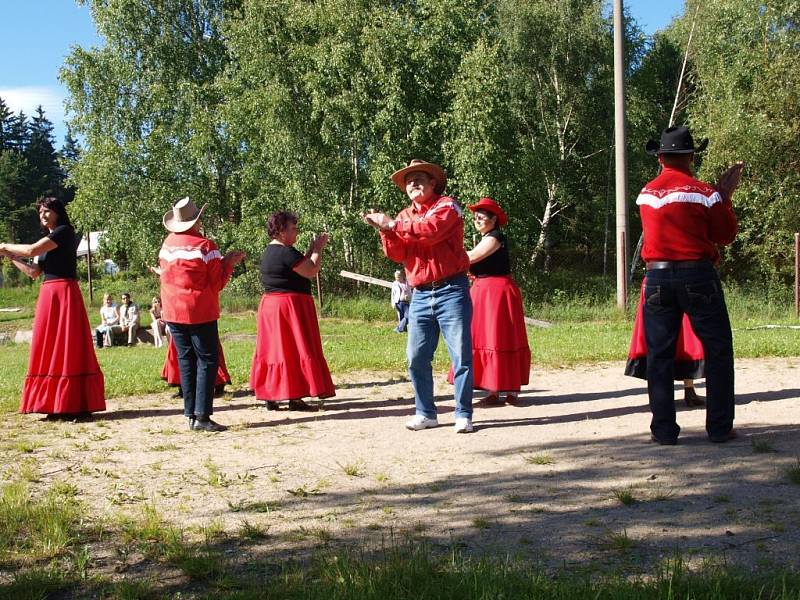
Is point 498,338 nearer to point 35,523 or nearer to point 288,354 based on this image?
point 288,354

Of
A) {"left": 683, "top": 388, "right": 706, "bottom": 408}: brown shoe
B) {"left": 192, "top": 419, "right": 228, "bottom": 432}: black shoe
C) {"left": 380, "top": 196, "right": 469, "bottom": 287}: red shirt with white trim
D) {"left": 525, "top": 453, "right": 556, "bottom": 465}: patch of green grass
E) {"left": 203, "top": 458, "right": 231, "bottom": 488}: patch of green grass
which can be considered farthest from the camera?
{"left": 683, "top": 388, "right": 706, "bottom": 408}: brown shoe

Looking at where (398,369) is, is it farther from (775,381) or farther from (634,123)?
(634,123)

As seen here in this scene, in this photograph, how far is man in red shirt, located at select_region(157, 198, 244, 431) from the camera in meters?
7.71

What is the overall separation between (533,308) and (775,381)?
637 inches

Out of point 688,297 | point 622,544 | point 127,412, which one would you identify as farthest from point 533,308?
point 622,544

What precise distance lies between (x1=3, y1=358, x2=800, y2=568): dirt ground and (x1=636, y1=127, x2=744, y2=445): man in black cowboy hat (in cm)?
32

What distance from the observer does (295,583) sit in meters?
3.57

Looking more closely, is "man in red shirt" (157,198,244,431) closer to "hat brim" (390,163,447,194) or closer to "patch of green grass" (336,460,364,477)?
"hat brim" (390,163,447,194)

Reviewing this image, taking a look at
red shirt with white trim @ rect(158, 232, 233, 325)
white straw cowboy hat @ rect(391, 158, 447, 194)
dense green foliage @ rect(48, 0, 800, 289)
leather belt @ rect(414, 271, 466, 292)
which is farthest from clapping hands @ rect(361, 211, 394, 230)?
dense green foliage @ rect(48, 0, 800, 289)

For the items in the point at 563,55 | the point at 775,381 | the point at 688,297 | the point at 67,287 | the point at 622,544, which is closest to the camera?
the point at 622,544

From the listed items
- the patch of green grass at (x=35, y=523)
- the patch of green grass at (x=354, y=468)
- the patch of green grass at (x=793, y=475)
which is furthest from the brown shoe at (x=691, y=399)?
the patch of green grass at (x=35, y=523)

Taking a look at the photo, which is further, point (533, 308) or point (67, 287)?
point (533, 308)

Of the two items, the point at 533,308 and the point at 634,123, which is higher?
the point at 634,123

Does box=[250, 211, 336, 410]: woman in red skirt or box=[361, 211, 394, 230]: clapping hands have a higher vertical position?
box=[361, 211, 394, 230]: clapping hands
